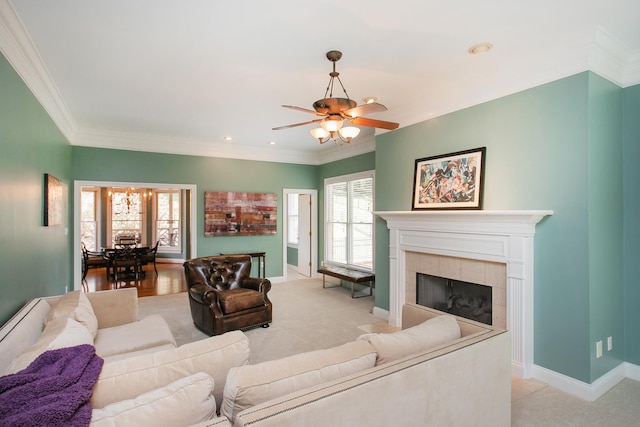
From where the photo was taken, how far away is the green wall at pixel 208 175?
5.73 meters

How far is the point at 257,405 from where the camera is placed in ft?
3.93

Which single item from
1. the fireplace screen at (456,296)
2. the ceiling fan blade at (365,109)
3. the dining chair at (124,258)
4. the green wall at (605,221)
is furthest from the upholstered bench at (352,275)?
the dining chair at (124,258)

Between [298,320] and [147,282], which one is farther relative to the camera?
[147,282]

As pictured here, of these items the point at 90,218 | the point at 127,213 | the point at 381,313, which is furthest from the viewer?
the point at 127,213

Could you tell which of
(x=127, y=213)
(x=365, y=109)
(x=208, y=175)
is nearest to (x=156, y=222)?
(x=127, y=213)

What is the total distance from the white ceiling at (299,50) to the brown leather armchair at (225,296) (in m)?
2.13

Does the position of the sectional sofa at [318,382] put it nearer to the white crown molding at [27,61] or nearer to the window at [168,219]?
the white crown molding at [27,61]

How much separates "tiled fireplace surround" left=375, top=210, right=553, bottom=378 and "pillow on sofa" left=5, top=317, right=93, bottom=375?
3.30 m

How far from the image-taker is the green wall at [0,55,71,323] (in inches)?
92.5

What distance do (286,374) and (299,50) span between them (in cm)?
250

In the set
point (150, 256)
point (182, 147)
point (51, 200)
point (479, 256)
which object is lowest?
point (150, 256)

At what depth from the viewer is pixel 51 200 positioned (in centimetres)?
366

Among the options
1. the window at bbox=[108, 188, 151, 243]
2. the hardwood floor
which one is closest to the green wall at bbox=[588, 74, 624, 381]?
the hardwood floor

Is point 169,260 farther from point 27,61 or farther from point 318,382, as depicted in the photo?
point 318,382
